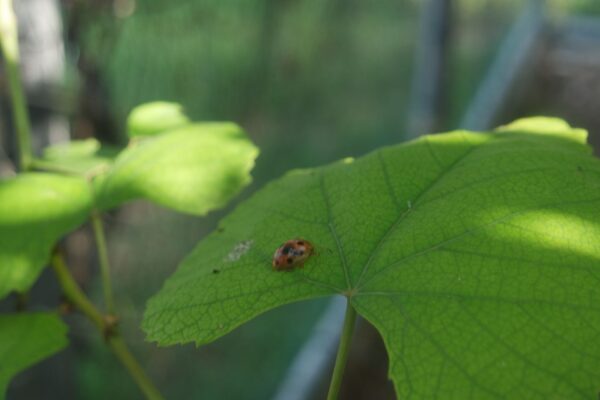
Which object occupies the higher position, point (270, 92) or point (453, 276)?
point (453, 276)

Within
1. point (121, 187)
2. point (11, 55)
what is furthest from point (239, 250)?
point (11, 55)

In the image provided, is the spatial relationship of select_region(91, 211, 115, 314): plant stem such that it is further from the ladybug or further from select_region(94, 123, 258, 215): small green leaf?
the ladybug

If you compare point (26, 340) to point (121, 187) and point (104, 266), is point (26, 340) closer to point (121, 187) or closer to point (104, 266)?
point (104, 266)

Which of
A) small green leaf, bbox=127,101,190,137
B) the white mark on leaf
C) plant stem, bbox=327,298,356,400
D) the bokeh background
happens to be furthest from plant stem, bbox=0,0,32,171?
the bokeh background

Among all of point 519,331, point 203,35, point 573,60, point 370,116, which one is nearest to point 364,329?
point 370,116

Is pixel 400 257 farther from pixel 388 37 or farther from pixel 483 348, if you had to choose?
pixel 388 37
